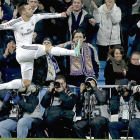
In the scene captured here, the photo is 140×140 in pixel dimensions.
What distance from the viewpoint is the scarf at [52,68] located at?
11805mm

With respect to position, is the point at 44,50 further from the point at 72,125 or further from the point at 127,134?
the point at 127,134

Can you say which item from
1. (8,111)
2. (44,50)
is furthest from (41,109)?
(44,50)

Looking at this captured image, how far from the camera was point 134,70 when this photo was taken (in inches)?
451

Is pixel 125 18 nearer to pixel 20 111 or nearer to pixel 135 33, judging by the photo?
pixel 135 33

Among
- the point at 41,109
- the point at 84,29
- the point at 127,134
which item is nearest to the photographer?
the point at 127,134

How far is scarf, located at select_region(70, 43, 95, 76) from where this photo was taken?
11734 millimetres

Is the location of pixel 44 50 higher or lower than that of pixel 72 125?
higher

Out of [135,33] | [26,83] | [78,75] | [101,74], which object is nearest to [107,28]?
[135,33]

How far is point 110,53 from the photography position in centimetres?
1189

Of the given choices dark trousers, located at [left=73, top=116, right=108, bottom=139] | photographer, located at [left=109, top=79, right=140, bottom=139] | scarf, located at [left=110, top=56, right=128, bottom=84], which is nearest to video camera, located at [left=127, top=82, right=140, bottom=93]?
photographer, located at [left=109, top=79, right=140, bottom=139]

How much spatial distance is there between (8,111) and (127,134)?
93.4 inches

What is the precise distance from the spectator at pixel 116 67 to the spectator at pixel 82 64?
255 mm

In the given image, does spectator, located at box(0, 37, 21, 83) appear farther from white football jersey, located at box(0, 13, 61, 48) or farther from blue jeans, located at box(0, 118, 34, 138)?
blue jeans, located at box(0, 118, 34, 138)

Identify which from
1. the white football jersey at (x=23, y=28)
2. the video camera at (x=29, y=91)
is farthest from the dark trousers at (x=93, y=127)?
the white football jersey at (x=23, y=28)
